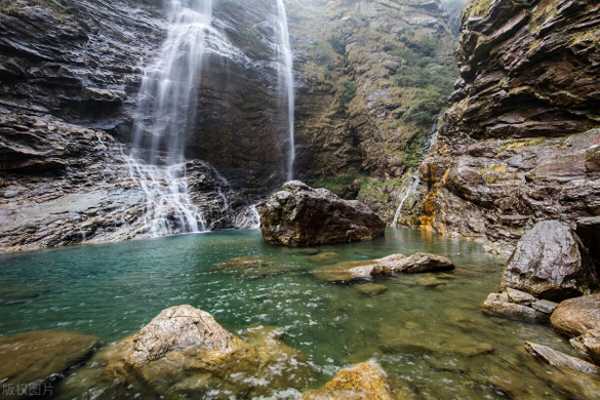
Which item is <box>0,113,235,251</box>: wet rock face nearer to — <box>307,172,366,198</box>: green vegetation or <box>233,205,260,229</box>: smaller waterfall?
→ <box>233,205,260,229</box>: smaller waterfall

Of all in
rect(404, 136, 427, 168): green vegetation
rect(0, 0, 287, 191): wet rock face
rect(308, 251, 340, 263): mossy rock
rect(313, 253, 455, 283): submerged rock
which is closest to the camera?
rect(313, 253, 455, 283): submerged rock

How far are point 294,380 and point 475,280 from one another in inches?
210

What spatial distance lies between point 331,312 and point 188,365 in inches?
94.4

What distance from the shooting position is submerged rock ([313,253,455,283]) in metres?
6.73

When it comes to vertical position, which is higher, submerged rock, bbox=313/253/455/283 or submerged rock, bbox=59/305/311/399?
submerged rock, bbox=313/253/455/283

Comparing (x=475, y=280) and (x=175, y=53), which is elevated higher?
(x=175, y=53)

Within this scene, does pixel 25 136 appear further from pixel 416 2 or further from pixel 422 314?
pixel 416 2

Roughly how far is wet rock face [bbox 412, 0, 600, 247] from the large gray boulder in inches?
196

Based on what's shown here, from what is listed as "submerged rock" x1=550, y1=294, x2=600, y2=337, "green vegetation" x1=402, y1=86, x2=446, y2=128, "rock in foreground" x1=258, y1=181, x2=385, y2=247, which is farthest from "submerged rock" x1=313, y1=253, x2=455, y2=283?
"green vegetation" x1=402, y1=86, x2=446, y2=128

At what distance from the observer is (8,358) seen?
126 inches

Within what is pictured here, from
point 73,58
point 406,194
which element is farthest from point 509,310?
point 73,58

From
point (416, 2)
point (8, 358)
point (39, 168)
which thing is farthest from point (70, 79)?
point (416, 2)

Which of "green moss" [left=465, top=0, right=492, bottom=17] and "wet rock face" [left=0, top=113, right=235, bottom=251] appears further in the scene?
"green moss" [left=465, top=0, right=492, bottom=17]

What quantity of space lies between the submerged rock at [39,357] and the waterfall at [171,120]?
17.1 m
